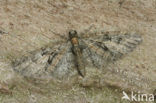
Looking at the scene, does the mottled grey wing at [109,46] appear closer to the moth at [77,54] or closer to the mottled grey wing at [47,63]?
the moth at [77,54]

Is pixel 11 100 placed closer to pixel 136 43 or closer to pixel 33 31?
pixel 33 31

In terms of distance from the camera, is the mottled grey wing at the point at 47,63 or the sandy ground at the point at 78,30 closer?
the sandy ground at the point at 78,30

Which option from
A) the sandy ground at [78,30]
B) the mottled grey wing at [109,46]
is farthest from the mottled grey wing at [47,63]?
the mottled grey wing at [109,46]

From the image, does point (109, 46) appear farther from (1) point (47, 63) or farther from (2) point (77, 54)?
(1) point (47, 63)

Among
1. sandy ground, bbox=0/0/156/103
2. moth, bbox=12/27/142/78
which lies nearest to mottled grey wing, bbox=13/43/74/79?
moth, bbox=12/27/142/78

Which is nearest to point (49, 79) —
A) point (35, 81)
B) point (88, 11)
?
point (35, 81)

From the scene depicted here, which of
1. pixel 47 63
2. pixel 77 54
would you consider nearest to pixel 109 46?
pixel 77 54

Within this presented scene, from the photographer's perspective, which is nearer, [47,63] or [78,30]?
[47,63]
